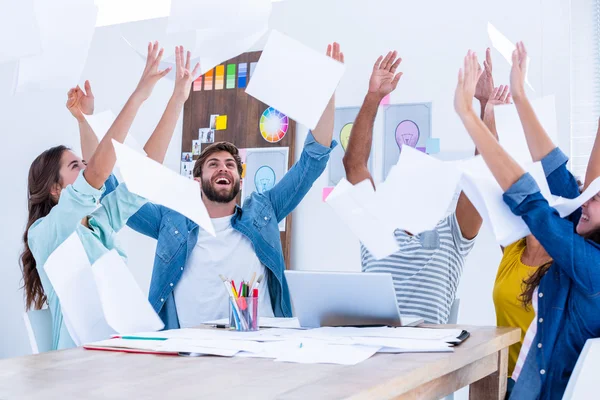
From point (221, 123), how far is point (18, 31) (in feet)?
7.78

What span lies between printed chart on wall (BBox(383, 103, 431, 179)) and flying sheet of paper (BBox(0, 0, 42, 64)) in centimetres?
213

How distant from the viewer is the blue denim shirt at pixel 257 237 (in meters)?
2.41

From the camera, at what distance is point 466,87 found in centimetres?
156

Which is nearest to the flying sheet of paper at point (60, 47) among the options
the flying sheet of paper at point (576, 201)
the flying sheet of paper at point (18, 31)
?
the flying sheet of paper at point (18, 31)

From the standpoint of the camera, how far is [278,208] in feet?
8.38

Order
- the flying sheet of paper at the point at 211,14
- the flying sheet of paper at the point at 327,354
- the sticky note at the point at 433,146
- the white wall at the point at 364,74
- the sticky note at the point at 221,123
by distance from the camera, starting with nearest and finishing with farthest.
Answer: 1. the flying sheet of paper at the point at 327,354
2. the flying sheet of paper at the point at 211,14
3. the white wall at the point at 364,74
4. the sticky note at the point at 433,146
5. the sticky note at the point at 221,123

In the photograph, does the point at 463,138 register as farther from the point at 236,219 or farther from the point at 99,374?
the point at 99,374

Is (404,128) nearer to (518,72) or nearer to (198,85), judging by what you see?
(198,85)

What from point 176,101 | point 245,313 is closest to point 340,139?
point 176,101

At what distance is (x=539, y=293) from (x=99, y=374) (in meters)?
0.99

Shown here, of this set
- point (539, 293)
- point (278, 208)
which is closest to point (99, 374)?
point (539, 293)

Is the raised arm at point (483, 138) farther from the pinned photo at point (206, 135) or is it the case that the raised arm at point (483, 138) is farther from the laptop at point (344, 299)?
the pinned photo at point (206, 135)

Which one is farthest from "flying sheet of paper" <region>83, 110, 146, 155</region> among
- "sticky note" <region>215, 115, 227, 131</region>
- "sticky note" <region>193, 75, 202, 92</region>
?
"sticky note" <region>193, 75, 202, 92</region>

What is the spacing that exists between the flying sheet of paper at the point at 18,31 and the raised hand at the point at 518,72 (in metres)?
1.07
